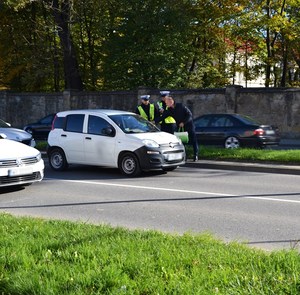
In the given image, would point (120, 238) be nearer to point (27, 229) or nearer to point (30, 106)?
point (27, 229)

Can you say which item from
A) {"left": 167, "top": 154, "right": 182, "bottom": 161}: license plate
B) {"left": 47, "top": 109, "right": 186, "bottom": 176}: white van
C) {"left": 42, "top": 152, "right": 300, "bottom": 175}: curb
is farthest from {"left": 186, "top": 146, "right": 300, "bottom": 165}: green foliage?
{"left": 167, "top": 154, "right": 182, "bottom": 161}: license plate

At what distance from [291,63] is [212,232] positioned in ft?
119

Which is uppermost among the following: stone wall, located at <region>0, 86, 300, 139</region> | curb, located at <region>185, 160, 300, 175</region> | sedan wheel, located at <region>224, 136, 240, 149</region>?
stone wall, located at <region>0, 86, 300, 139</region>

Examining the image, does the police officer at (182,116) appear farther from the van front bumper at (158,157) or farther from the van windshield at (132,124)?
the van front bumper at (158,157)

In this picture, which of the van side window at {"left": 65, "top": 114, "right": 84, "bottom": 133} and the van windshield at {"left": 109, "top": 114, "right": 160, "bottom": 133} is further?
the van side window at {"left": 65, "top": 114, "right": 84, "bottom": 133}

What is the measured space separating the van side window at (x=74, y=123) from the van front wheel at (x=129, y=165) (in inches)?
64.6

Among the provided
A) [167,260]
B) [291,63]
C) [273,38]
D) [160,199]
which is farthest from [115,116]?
[291,63]

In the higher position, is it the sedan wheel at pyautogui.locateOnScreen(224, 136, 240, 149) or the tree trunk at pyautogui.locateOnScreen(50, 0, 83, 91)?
the tree trunk at pyautogui.locateOnScreen(50, 0, 83, 91)

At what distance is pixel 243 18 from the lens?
3422 centimetres

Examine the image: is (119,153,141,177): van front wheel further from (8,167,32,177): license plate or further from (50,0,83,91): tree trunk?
(50,0,83,91): tree trunk

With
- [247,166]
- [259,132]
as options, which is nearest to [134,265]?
[247,166]

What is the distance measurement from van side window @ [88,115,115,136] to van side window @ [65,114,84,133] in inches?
12.9

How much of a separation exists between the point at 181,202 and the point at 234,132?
10675 mm

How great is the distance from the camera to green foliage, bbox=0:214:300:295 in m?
4.52
